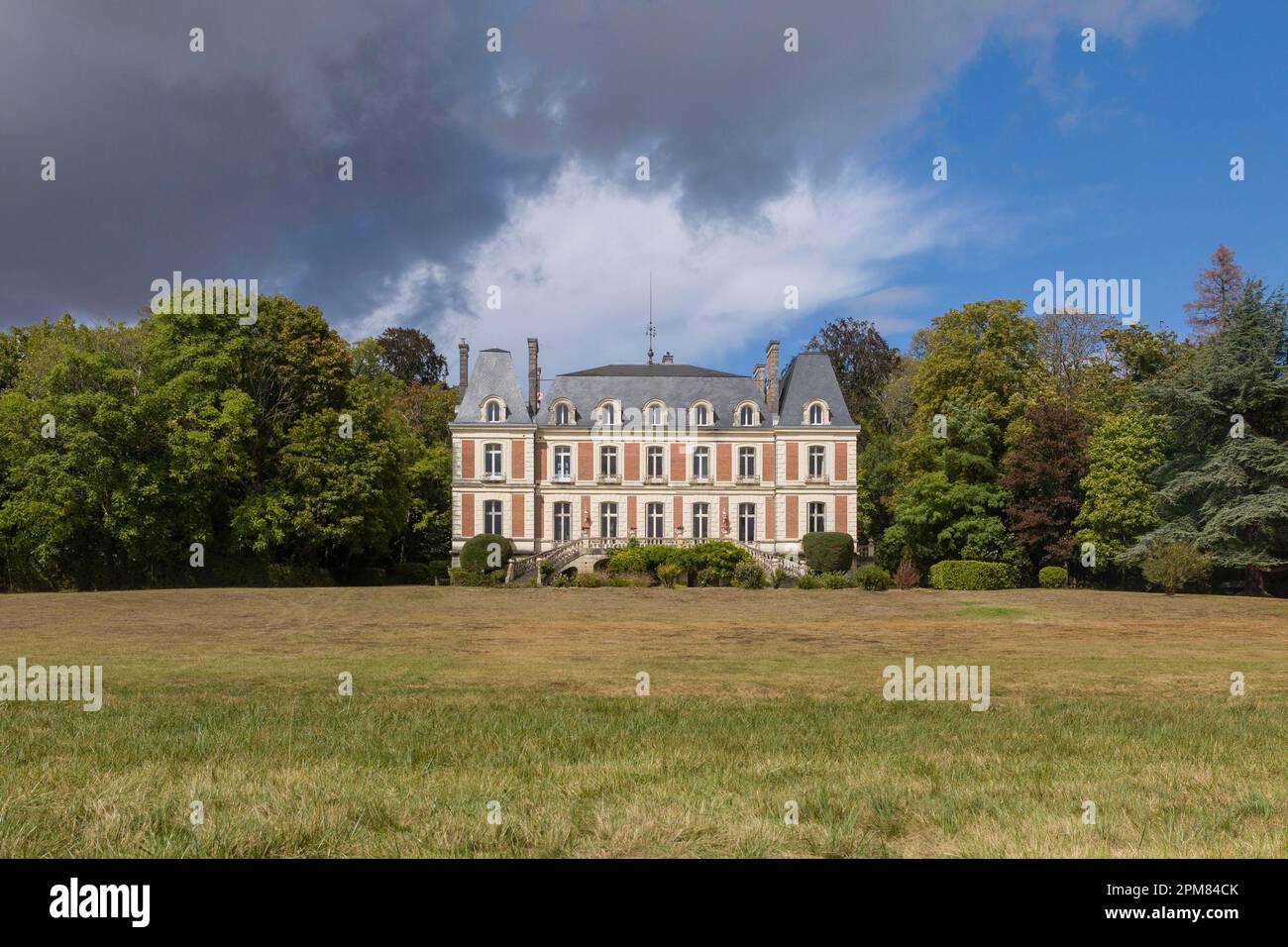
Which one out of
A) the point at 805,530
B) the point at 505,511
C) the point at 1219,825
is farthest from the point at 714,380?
the point at 1219,825

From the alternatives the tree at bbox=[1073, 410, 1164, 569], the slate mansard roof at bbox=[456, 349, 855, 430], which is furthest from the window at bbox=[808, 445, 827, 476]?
the tree at bbox=[1073, 410, 1164, 569]

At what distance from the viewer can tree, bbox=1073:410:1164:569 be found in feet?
114

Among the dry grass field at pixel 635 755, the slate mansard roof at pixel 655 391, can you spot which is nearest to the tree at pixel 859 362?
the slate mansard roof at pixel 655 391

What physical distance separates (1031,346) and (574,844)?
46712mm

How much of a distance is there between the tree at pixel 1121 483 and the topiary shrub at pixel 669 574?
1572cm

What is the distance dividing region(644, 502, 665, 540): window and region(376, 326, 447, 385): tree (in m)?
23.2

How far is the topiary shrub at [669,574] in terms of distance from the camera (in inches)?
1438

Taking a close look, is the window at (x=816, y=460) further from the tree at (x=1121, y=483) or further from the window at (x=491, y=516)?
the window at (x=491, y=516)

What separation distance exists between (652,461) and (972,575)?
1861cm

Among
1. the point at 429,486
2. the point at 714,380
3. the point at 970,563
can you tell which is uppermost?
the point at 714,380

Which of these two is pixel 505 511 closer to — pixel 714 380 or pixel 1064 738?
pixel 714 380

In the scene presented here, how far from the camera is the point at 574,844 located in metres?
4.35

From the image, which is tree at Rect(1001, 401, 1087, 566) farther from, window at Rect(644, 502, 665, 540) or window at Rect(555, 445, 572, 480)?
window at Rect(555, 445, 572, 480)

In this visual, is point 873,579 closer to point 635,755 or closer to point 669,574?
point 669,574
